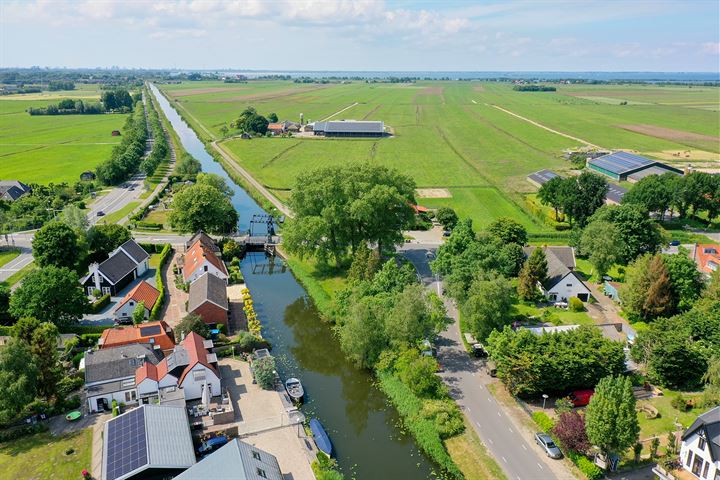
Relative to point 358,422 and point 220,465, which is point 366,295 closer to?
point 358,422

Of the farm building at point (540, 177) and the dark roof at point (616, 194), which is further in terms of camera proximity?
the farm building at point (540, 177)

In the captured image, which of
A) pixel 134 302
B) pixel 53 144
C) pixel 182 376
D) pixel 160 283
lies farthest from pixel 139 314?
pixel 53 144

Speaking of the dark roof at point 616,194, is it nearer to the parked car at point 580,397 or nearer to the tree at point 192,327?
the parked car at point 580,397

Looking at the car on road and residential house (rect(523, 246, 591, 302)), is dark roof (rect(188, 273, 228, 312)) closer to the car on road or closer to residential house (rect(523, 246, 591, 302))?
the car on road

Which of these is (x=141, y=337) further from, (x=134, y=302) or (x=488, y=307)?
(x=488, y=307)

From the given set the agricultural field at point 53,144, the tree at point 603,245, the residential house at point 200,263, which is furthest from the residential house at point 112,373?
the agricultural field at point 53,144

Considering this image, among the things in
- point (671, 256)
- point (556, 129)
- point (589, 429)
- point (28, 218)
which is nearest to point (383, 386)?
point (589, 429)
